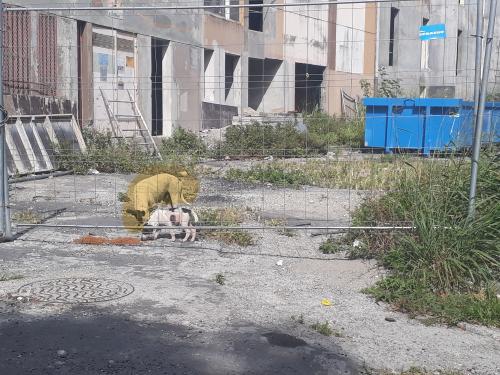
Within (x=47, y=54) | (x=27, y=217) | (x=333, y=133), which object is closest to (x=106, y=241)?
(x=27, y=217)

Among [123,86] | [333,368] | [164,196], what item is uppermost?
[123,86]

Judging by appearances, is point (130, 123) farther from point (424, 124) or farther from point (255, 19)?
point (255, 19)

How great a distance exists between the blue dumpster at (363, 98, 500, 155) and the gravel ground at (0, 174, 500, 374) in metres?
1.73

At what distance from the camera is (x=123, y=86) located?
18.0 metres

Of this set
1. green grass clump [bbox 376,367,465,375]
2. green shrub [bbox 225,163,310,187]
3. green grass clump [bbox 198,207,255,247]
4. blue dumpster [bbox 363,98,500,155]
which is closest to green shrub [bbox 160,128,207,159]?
green shrub [bbox 225,163,310,187]

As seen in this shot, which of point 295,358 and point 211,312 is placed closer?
point 295,358

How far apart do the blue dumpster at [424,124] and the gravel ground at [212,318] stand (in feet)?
5.67

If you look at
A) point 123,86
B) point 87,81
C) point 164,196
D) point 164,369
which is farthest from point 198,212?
point 123,86

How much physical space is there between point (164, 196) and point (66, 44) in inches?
352

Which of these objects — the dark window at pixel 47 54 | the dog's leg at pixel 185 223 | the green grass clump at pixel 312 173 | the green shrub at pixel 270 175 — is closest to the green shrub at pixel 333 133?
the green grass clump at pixel 312 173

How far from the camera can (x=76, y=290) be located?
5992 millimetres

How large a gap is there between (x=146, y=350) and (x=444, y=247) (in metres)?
3.03

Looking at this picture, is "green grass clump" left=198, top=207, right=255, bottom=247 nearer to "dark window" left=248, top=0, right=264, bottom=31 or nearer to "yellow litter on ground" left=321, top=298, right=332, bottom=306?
"yellow litter on ground" left=321, top=298, right=332, bottom=306

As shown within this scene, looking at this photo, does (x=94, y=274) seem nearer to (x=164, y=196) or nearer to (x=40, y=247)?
(x=40, y=247)
